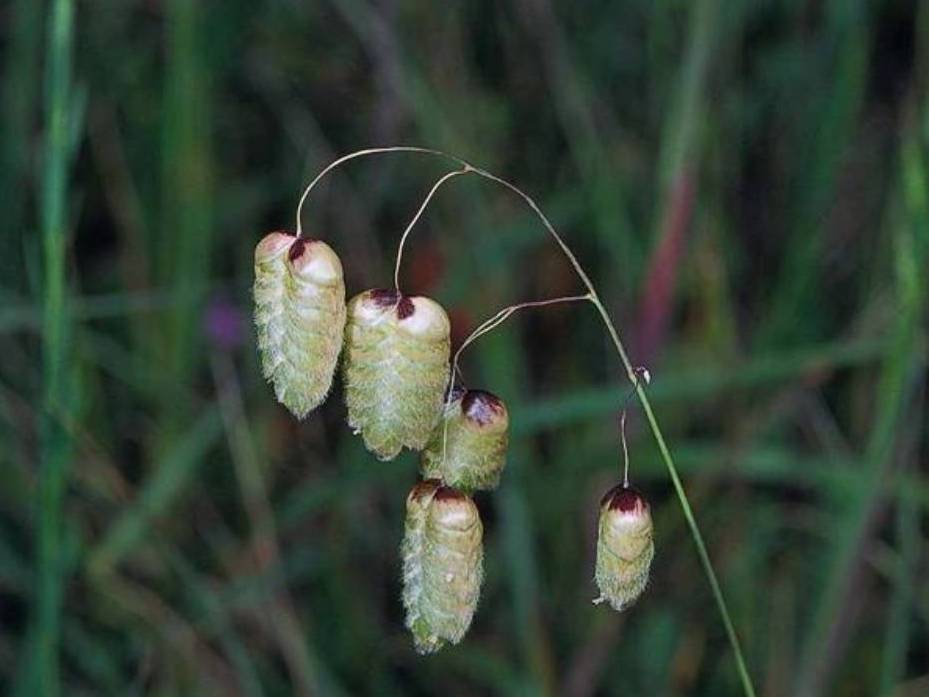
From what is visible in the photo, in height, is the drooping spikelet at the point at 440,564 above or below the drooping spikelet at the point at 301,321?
below

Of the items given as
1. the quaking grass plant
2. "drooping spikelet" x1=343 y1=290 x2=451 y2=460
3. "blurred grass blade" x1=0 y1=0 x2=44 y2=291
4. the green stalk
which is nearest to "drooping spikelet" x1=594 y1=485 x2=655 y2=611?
the quaking grass plant

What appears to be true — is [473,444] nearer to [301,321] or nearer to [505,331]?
[301,321]

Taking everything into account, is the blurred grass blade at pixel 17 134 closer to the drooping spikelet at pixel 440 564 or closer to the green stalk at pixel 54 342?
the green stalk at pixel 54 342

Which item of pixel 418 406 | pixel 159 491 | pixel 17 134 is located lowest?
pixel 159 491

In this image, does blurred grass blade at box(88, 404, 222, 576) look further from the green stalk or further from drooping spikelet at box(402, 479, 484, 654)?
drooping spikelet at box(402, 479, 484, 654)

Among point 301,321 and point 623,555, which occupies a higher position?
point 301,321

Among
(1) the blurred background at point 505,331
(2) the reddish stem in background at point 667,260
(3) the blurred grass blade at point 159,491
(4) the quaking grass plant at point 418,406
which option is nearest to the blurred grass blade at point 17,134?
(1) the blurred background at point 505,331

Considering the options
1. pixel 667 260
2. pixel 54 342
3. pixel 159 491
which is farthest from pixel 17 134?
pixel 54 342
